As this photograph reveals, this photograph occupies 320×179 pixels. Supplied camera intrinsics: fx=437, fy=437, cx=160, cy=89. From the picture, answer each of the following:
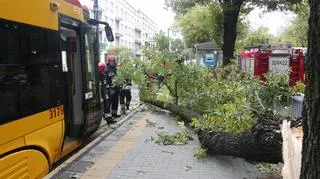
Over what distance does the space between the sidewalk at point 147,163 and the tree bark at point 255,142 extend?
11.9 inches

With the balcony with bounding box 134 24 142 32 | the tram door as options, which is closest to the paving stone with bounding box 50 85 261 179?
the tram door

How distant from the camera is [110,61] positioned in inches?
532

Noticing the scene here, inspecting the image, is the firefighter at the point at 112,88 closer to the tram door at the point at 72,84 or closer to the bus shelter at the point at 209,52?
the tram door at the point at 72,84

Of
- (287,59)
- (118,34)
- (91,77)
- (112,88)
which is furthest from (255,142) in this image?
(118,34)

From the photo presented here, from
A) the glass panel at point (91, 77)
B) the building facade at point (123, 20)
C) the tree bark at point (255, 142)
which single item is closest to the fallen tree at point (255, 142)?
the tree bark at point (255, 142)

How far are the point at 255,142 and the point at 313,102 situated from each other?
13.3 ft

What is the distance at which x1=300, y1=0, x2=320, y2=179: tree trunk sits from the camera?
7.40ft

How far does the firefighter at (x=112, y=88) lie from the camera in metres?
Answer: 12.4

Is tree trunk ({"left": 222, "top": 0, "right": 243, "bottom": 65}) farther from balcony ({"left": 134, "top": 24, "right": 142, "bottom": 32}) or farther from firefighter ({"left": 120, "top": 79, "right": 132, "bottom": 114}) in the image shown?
balcony ({"left": 134, "top": 24, "right": 142, "bottom": 32})

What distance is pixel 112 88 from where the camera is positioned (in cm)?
1263

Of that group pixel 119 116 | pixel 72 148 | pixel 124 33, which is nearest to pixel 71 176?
pixel 72 148

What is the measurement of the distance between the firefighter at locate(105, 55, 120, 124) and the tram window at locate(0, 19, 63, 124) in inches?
211

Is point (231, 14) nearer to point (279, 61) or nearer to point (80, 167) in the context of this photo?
point (279, 61)

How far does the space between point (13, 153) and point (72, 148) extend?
3119 mm
